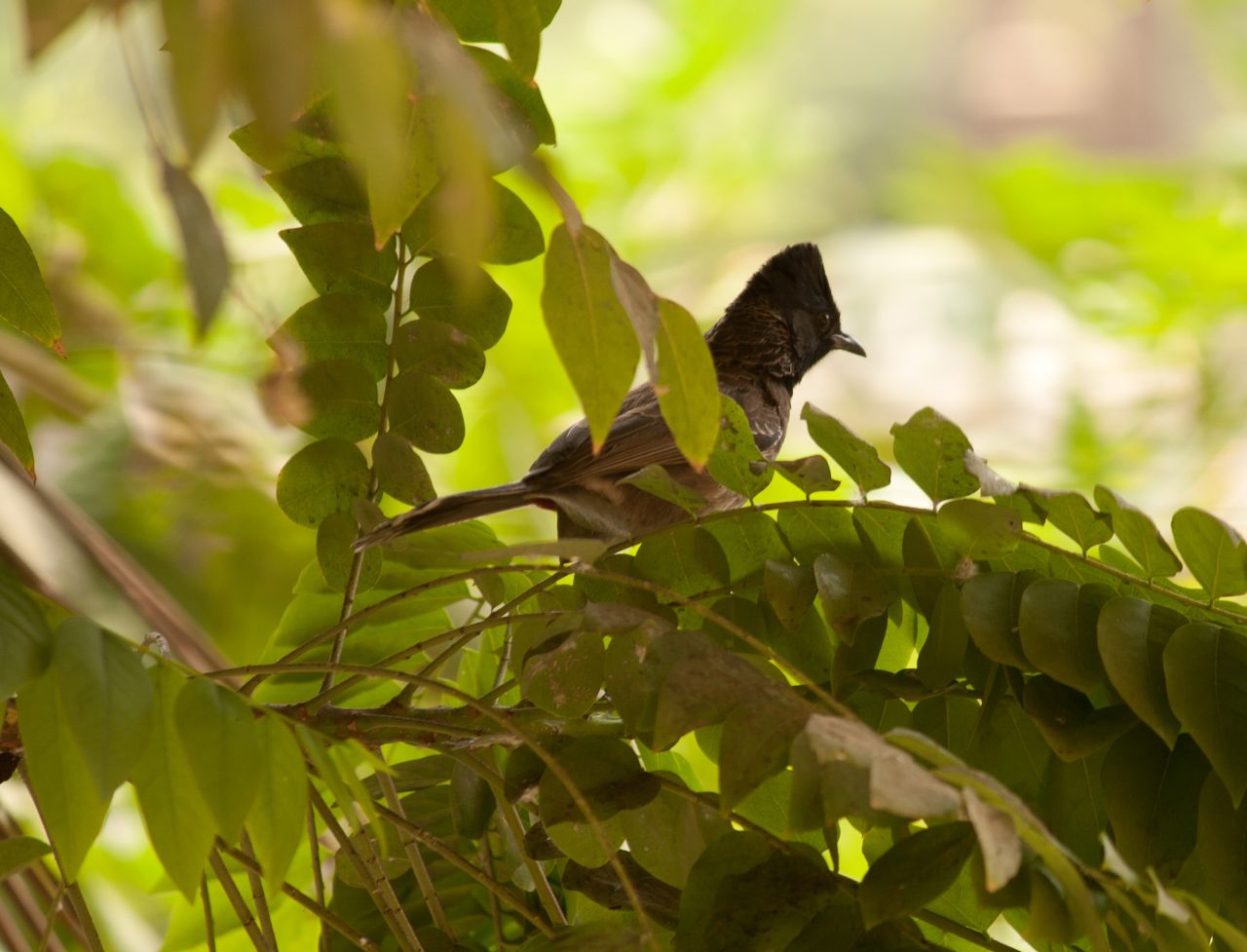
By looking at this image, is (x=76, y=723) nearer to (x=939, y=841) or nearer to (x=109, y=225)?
(x=939, y=841)

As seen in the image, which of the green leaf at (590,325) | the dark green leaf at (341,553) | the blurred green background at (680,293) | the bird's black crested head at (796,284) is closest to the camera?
the green leaf at (590,325)

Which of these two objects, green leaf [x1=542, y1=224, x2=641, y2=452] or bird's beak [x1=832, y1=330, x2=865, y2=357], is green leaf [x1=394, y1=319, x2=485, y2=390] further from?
bird's beak [x1=832, y1=330, x2=865, y2=357]

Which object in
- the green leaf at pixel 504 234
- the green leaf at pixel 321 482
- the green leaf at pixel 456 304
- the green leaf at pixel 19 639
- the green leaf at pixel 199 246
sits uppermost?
the green leaf at pixel 504 234

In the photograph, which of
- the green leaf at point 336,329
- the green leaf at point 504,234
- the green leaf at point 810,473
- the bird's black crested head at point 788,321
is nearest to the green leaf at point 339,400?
the green leaf at point 336,329

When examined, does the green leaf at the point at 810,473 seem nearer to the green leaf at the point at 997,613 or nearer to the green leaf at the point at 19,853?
the green leaf at the point at 997,613

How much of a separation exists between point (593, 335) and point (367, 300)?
510mm

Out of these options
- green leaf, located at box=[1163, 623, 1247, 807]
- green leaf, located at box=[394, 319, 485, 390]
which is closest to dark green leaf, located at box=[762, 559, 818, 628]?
green leaf, located at box=[1163, 623, 1247, 807]

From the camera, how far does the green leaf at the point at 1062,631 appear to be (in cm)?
86

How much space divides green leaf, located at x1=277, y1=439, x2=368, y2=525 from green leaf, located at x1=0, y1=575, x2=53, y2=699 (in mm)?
372

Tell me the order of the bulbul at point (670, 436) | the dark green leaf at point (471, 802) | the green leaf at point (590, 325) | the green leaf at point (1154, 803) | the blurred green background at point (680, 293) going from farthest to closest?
1. the blurred green background at point (680, 293)
2. the bulbul at point (670, 436)
3. the dark green leaf at point (471, 802)
4. the green leaf at point (1154, 803)
5. the green leaf at point (590, 325)

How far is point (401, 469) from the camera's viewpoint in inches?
43.2

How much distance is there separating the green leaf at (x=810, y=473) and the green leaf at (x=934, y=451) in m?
0.05

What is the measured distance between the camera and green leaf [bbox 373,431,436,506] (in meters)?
1.10

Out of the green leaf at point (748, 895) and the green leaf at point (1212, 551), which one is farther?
the green leaf at point (1212, 551)
